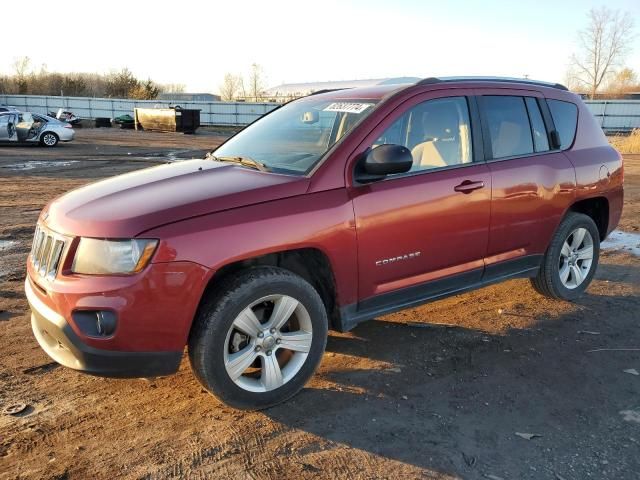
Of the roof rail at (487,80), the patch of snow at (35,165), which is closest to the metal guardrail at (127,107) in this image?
the patch of snow at (35,165)

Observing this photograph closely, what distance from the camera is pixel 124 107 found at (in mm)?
49000

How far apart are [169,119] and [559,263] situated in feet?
114

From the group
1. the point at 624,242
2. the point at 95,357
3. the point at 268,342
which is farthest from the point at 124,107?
the point at 95,357

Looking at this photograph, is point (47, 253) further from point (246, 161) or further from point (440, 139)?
point (440, 139)

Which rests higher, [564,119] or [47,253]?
[564,119]

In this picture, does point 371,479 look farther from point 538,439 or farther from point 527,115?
point 527,115

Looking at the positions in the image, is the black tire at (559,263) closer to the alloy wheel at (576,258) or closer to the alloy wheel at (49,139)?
the alloy wheel at (576,258)

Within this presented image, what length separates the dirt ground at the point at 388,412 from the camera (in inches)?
107

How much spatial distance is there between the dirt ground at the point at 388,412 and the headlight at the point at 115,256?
936 mm

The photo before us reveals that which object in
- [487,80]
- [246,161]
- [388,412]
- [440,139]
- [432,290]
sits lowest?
[388,412]

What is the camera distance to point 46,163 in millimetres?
16266

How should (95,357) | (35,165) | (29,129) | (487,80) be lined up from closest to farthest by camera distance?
(95,357) < (487,80) < (35,165) < (29,129)

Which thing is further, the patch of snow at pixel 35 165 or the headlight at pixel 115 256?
the patch of snow at pixel 35 165

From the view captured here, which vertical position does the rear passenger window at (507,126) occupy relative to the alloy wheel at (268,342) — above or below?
above
